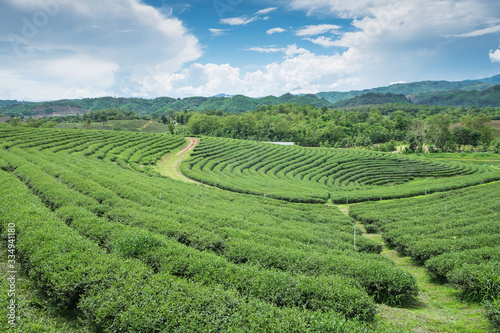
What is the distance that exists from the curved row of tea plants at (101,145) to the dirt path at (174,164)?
118 cm

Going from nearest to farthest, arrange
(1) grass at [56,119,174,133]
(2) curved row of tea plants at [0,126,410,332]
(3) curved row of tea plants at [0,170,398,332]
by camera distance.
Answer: (3) curved row of tea plants at [0,170,398,332]
(2) curved row of tea plants at [0,126,410,332]
(1) grass at [56,119,174,133]

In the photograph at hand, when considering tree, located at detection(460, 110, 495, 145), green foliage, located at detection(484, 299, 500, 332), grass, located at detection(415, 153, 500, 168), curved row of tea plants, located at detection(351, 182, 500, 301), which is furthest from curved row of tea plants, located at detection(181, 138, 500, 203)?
tree, located at detection(460, 110, 495, 145)

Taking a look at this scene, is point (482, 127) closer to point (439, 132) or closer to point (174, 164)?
point (439, 132)

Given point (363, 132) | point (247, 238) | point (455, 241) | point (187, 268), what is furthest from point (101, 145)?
point (363, 132)

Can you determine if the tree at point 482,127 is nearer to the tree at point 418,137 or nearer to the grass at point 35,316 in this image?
the tree at point 418,137

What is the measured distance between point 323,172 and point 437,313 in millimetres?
45633

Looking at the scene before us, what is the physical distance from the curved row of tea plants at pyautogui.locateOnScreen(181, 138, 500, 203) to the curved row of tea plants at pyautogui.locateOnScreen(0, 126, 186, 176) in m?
6.50

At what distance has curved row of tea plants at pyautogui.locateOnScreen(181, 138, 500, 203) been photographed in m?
35.9

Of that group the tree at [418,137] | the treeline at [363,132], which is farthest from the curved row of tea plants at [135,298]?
the tree at [418,137]

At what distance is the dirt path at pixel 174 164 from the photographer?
4094 centimetres

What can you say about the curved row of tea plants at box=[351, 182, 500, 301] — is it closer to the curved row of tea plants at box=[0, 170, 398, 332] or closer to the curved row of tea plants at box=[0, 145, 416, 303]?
the curved row of tea plants at box=[0, 145, 416, 303]

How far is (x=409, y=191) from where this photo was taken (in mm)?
33844

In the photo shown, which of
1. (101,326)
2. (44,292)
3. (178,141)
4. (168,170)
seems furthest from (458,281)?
(178,141)

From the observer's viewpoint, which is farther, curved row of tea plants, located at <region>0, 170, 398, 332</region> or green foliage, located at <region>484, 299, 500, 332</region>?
green foliage, located at <region>484, 299, 500, 332</region>
